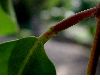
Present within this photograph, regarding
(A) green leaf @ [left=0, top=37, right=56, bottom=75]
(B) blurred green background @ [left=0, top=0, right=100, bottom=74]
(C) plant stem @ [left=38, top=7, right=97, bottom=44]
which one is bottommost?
(B) blurred green background @ [left=0, top=0, right=100, bottom=74]

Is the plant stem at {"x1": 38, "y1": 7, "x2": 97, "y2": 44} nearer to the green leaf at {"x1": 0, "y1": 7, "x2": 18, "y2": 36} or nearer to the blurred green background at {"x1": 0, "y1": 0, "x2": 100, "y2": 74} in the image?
the blurred green background at {"x1": 0, "y1": 0, "x2": 100, "y2": 74}

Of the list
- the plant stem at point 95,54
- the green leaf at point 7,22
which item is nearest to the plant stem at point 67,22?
the plant stem at point 95,54

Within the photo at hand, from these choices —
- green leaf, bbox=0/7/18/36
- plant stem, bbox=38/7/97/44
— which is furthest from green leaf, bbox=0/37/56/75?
green leaf, bbox=0/7/18/36

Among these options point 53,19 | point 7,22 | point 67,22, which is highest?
point 67,22

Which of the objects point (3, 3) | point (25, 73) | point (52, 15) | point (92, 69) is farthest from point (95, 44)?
point (52, 15)

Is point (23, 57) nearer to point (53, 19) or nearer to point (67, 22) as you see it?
point (67, 22)

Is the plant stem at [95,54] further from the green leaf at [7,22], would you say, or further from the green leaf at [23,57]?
the green leaf at [7,22]

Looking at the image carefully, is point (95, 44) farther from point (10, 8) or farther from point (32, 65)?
point (10, 8)

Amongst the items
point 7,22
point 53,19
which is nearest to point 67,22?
point 7,22

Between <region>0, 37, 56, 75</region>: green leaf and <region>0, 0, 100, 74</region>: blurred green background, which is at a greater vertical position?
<region>0, 37, 56, 75</region>: green leaf
